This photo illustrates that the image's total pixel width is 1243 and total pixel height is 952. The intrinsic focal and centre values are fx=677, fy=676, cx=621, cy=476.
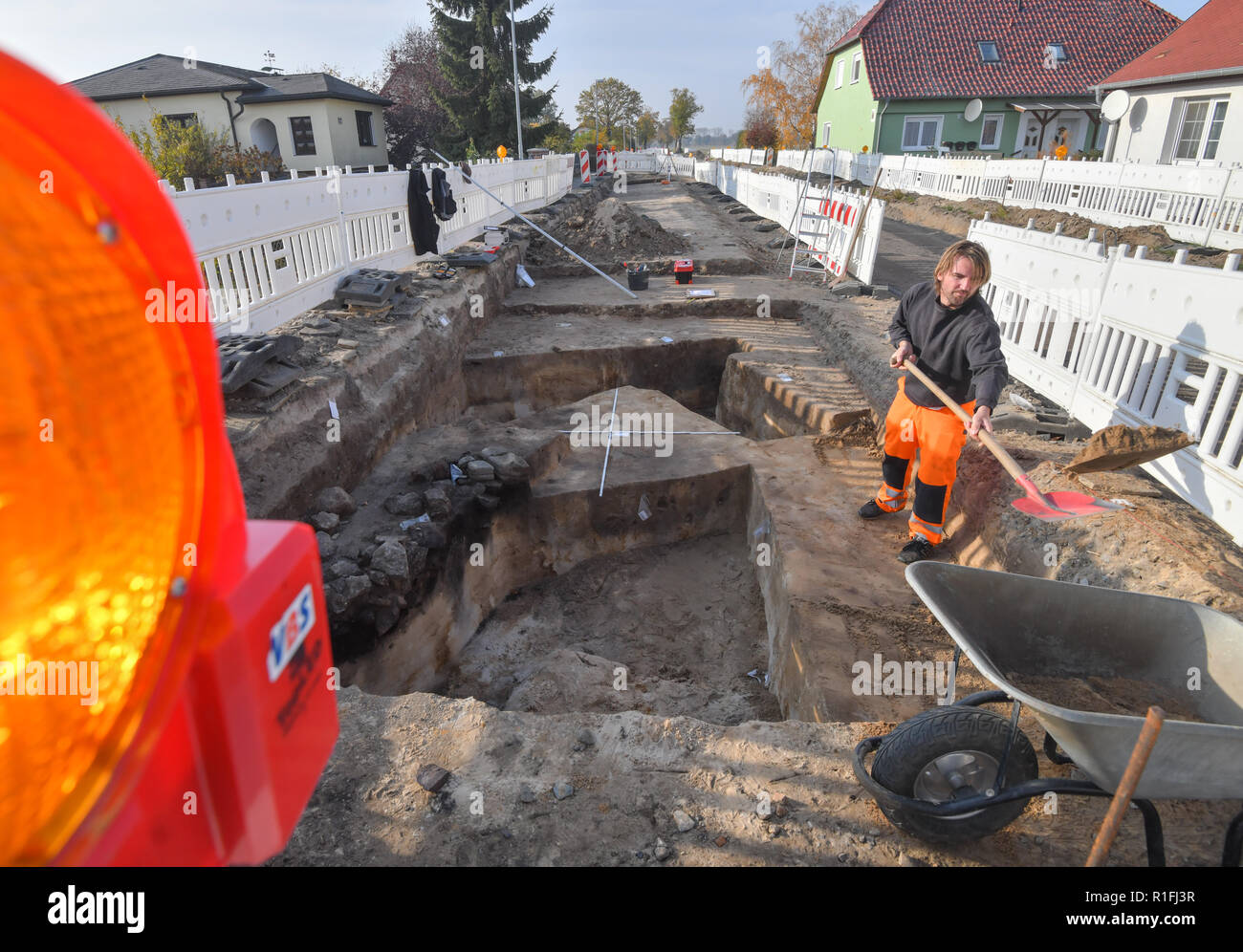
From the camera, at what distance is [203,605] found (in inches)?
31.1

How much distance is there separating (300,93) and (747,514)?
29.8 meters

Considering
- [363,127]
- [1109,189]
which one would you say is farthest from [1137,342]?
[363,127]

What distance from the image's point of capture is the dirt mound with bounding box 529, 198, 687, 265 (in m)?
15.3

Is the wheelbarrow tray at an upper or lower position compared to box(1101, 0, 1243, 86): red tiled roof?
lower

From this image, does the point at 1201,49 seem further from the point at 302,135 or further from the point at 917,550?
the point at 302,135

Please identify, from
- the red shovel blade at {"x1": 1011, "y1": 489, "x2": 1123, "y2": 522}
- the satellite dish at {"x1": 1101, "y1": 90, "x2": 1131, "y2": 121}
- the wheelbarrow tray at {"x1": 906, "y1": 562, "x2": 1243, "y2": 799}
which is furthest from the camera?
the satellite dish at {"x1": 1101, "y1": 90, "x2": 1131, "y2": 121}

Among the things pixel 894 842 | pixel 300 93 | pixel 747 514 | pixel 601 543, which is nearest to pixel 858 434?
pixel 747 514

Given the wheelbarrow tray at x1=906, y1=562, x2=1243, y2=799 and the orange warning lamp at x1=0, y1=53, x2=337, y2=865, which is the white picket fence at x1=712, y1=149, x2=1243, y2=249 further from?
the orange warning lamp at x1=0, y1=53, x2=337, y2=865

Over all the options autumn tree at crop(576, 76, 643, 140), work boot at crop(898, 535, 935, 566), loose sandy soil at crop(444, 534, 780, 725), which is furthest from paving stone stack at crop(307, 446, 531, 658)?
autumn tree at crop(576, 76, 643, 140)

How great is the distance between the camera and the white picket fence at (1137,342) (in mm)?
3643

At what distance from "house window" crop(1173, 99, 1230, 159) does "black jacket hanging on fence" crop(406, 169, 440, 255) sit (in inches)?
756

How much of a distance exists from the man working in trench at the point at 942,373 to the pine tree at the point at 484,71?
32.8m

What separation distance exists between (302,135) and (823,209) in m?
25.2

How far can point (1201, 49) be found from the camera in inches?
704
